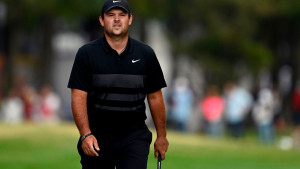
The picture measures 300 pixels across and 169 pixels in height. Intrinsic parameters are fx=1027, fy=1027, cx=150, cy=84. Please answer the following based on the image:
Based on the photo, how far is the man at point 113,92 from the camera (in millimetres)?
8109

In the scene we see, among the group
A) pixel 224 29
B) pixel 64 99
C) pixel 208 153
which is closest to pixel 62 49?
pixel 64 99

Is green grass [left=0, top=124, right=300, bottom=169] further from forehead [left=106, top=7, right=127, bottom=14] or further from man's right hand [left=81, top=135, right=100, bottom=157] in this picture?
forehead [left=106, top=7, right=127, bottom=14]

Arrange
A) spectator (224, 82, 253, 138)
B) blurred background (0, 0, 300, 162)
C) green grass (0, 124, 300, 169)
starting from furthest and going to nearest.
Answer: blurred background (0, 0, 300, 162)
spectator (224, 82, 253, 138)
green grass (0, 124, 300, 169)

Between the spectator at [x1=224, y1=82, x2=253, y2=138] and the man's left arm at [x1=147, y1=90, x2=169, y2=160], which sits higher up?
the spectator at [x1=224, y1=82, x2=253, y2=138]

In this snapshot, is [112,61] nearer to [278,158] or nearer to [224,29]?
[278,158]

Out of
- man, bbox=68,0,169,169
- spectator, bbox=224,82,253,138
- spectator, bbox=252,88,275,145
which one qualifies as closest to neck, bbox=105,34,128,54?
man, bbox=68,0,169,169

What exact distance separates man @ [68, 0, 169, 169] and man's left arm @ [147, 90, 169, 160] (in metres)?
0.09

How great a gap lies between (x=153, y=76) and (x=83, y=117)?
0.70 meters

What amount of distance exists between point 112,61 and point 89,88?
28 centimetres

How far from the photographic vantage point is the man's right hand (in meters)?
8.03

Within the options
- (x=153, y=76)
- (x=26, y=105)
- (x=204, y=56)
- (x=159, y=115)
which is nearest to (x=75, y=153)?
(x=159, y=115)

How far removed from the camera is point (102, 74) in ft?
26.6

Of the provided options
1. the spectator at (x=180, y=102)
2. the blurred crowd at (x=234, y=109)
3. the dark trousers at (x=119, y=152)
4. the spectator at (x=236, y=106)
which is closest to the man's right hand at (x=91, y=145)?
the dark trousers at (x=119, y=152)

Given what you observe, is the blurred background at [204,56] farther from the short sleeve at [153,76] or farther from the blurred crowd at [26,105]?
the short sleeve at [153,76]
